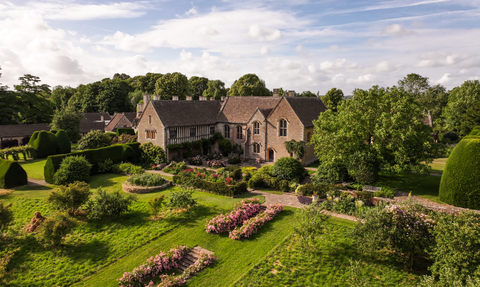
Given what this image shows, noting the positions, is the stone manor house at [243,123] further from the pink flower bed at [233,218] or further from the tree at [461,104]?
the tree at [461,104]

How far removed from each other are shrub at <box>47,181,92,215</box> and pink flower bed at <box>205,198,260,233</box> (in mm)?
9371

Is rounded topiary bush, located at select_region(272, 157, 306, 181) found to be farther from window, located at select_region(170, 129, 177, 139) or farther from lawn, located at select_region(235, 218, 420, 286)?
window, located at select_region(170, 129, 177, 139)

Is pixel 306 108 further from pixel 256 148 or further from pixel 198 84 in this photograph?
pixel 198 84

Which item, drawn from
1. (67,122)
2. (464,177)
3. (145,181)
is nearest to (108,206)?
(145,181)

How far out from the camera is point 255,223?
18.2m

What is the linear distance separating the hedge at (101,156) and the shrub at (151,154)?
760mm

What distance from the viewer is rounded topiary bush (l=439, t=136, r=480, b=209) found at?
1892 cm

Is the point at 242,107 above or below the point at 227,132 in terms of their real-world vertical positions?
above

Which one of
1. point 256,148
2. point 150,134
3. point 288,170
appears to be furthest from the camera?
point 256,148

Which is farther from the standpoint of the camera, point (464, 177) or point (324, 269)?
point (464, 177)

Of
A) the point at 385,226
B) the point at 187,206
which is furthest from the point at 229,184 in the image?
the point at 385,226

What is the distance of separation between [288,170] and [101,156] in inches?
850

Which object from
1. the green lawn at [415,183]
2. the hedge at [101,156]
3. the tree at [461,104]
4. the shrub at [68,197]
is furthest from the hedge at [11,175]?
the tree at [461,104]

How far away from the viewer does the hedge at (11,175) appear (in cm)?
2634
